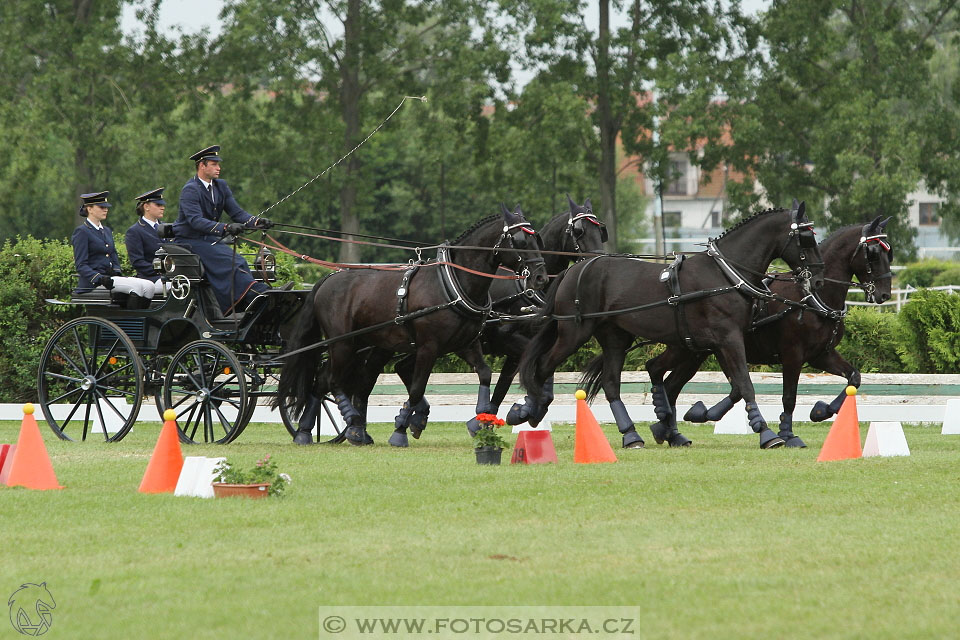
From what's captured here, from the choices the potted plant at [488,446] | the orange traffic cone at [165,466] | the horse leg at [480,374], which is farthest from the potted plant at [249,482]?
the horse leg at [480,374]

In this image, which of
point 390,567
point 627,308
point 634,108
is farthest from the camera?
point 634,108

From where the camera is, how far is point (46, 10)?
3109 cm

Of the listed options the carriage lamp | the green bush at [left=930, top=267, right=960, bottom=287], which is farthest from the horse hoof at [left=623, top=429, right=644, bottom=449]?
the green bush at [left=930, top=267, right=960, bottom=287]

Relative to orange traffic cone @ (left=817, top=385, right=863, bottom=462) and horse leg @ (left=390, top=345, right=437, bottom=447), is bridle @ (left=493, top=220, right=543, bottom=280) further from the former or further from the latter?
orange traffic cone @ (left=817, top=385, right=863, bottom=462)

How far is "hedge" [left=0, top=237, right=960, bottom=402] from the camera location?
16.7 metres

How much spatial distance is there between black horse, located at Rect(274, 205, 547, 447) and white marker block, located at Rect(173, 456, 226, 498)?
4029 millimetres

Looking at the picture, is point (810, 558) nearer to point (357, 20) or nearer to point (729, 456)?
point (729, 456)

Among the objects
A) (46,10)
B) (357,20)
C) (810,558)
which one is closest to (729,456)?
(810,558)

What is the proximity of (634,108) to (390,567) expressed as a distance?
24963 millimetres

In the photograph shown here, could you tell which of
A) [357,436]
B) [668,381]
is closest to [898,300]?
[668,381]

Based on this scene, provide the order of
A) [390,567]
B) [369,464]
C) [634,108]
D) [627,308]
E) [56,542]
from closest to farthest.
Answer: [390,567]
[56,542]
[369,464]
[627,308]
[634,108]

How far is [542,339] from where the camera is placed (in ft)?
42.0

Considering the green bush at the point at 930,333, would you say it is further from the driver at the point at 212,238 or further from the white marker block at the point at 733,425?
the driver at the point at 212,238

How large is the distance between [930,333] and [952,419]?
9.50ft
